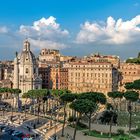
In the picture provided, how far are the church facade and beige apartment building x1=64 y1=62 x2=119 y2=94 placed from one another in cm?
1600

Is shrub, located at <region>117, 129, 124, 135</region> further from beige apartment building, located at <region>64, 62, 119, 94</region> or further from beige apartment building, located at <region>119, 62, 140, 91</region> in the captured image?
beige apartment building, located at <region>119, 62, 140, 91</region>

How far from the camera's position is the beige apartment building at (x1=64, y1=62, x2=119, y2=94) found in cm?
13550

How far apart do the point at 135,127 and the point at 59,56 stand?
124 metres

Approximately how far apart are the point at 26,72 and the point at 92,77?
81.1 ft

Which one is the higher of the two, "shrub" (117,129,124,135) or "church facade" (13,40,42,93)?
"church facade" (13,40,42,93)

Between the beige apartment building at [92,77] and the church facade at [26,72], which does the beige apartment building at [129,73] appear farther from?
the church facade at [26,72]

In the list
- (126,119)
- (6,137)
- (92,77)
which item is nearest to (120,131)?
(126,119)

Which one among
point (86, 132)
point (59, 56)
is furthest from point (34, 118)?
point (59, 56)

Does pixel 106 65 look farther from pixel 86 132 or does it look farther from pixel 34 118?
pixel 86 132

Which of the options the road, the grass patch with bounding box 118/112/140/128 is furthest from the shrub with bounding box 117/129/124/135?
the road

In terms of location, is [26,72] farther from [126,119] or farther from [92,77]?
[126,119]

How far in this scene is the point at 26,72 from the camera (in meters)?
133

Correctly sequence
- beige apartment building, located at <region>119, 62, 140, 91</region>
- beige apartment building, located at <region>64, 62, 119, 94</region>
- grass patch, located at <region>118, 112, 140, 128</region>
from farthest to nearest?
beige apartment building, located at <region>119, 62, 140, 91</region>
beige apartment building, located at <region>64, 62, 119, 94</region>
grass patch, located at <region>118, 112, 140, 128</region>

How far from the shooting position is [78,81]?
143000 mm
